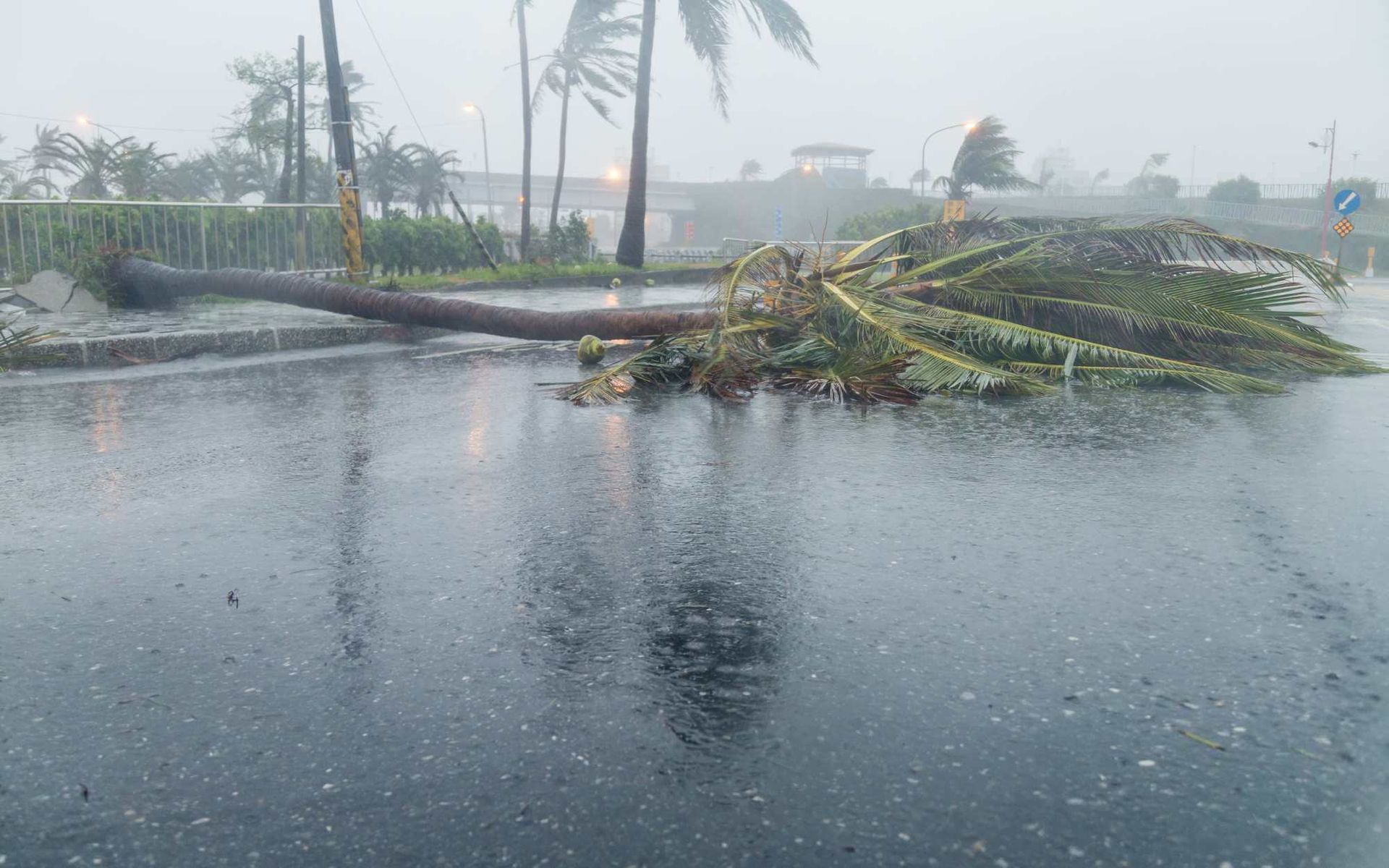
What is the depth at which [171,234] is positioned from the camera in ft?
49.9

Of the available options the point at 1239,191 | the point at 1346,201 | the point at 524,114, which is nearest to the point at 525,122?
the point at 524,114

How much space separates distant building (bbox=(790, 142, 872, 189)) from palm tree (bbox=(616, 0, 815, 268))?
5572 cm

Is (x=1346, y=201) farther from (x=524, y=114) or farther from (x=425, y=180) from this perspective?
(x=425, y=180)

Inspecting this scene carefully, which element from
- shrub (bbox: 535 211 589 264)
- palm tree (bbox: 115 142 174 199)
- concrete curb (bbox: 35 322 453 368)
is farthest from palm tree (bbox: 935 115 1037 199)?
concrete curb (bbox: 35 322 453 368)

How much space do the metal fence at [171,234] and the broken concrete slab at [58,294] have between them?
305 mm

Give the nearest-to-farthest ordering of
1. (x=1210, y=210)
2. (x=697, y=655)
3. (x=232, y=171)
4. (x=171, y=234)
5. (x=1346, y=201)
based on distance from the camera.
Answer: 1. (x=697, y=655)
2. (x=171, y=234)
3. (x=1346, y=201)
4. (x=232, y=171)
5. (x=1210, y=210)

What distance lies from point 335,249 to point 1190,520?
1536cm

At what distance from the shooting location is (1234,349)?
8602mm

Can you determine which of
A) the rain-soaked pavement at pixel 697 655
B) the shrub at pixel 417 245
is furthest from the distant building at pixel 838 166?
the rain-soaked pavement at pixel 697 655

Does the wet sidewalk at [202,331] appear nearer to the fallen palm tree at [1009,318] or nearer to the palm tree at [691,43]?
the fallen palm tree at [1009,318]

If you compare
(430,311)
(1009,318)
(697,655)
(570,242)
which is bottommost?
(697,655)

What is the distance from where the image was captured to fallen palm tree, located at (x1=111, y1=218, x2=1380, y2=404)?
7.71m

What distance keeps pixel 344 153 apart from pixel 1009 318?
1097 centimetres

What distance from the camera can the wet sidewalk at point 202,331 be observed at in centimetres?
991
